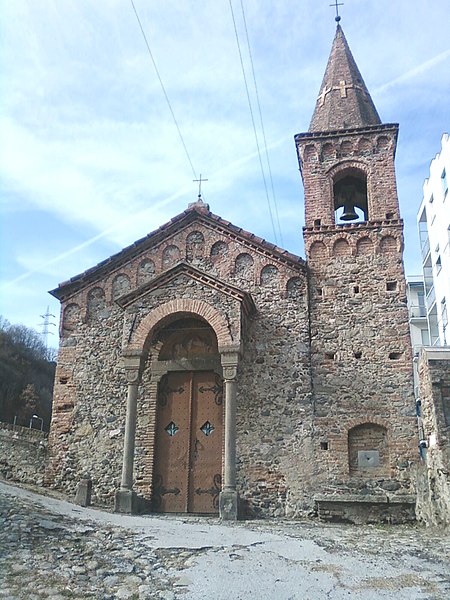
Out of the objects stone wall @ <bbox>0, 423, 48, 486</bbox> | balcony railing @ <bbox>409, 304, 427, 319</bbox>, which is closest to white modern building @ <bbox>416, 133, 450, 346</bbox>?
balcony railing @ <bbox>409, 304, 427, 319</bbox>

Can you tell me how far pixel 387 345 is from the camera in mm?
14492

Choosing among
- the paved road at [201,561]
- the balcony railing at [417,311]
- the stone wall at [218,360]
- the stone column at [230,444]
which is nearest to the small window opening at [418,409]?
the stone wall at [218,360]

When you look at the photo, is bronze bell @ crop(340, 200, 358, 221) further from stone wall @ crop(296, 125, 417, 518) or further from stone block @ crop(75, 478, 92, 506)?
stone block @ crop(75, 478, 92, 506)

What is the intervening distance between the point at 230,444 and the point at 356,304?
191 inches

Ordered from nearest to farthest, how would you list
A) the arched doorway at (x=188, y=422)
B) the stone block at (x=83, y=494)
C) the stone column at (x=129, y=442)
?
1. the stone column at (x=129, y=442)
2. the stone block at (x=83, y=494)
3. the arched doorway at (x=188, y=422)

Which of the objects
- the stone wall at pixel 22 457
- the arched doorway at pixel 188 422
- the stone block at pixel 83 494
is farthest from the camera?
the stone wall at pixel 22 457

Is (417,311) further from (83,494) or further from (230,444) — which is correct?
(83,494)

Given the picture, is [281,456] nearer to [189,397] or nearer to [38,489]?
[189,397]

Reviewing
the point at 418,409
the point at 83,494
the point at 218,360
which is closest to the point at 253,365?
the point at 218,360

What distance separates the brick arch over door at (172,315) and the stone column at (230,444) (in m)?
0.92

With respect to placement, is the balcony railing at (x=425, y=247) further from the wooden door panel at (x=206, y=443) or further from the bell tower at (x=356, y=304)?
the wooden door panel at (x=206, y=443)

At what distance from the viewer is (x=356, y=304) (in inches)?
592

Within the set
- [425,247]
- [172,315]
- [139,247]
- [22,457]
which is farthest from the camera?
[425,247]

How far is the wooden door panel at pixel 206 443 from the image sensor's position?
14.2 metres
